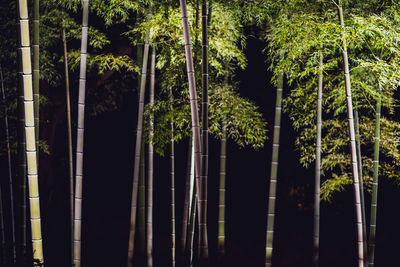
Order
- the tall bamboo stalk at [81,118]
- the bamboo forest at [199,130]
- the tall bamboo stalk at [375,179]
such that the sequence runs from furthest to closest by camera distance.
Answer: the tall bamboo stalk at [375,179] < the bamboo forest at [199,130] < the tall bamboo stalk at [81,118]

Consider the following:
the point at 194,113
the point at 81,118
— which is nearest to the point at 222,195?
the point at 81,118

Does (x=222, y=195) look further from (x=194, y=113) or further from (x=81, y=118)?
(x=194, y=113)

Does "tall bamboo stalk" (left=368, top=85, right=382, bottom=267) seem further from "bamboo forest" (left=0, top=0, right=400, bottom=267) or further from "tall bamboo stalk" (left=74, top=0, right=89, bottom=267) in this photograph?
"tall bamboo stalk" (left=74, top=0, right=89, bottom=267)

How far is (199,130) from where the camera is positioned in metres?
4.29

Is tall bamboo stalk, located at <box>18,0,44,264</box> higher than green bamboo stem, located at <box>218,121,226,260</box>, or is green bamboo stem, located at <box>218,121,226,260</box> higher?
tall bamboo stalk, located at <box>18,0,44,264</box>

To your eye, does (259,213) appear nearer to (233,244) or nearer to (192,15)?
(233,244)

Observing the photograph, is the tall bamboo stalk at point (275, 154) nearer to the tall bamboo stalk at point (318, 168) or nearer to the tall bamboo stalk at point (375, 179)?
the tall bamboo stalk at point (318, 168)

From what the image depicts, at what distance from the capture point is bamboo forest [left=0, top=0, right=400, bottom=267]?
4.56 metres

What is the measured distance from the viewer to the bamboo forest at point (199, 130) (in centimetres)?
456

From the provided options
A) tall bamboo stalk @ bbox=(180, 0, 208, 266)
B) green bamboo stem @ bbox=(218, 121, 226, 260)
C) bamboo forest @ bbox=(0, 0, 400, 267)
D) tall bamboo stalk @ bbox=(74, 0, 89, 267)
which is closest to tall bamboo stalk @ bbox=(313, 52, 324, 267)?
bamboo forest @ bbox=(0, 0, 400, 267)

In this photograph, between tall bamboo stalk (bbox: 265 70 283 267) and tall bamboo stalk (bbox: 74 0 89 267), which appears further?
tall bamboo stalk (bbox: 265 70 283 267)

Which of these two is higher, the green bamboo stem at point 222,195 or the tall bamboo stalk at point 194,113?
the tall bamboo stalk at point 194,113

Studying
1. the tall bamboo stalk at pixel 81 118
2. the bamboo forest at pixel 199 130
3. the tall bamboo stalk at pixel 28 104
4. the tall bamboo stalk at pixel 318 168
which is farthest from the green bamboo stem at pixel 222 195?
the tall bamboo stalk at pixel 28 104

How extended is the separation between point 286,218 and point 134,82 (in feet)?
14.5
